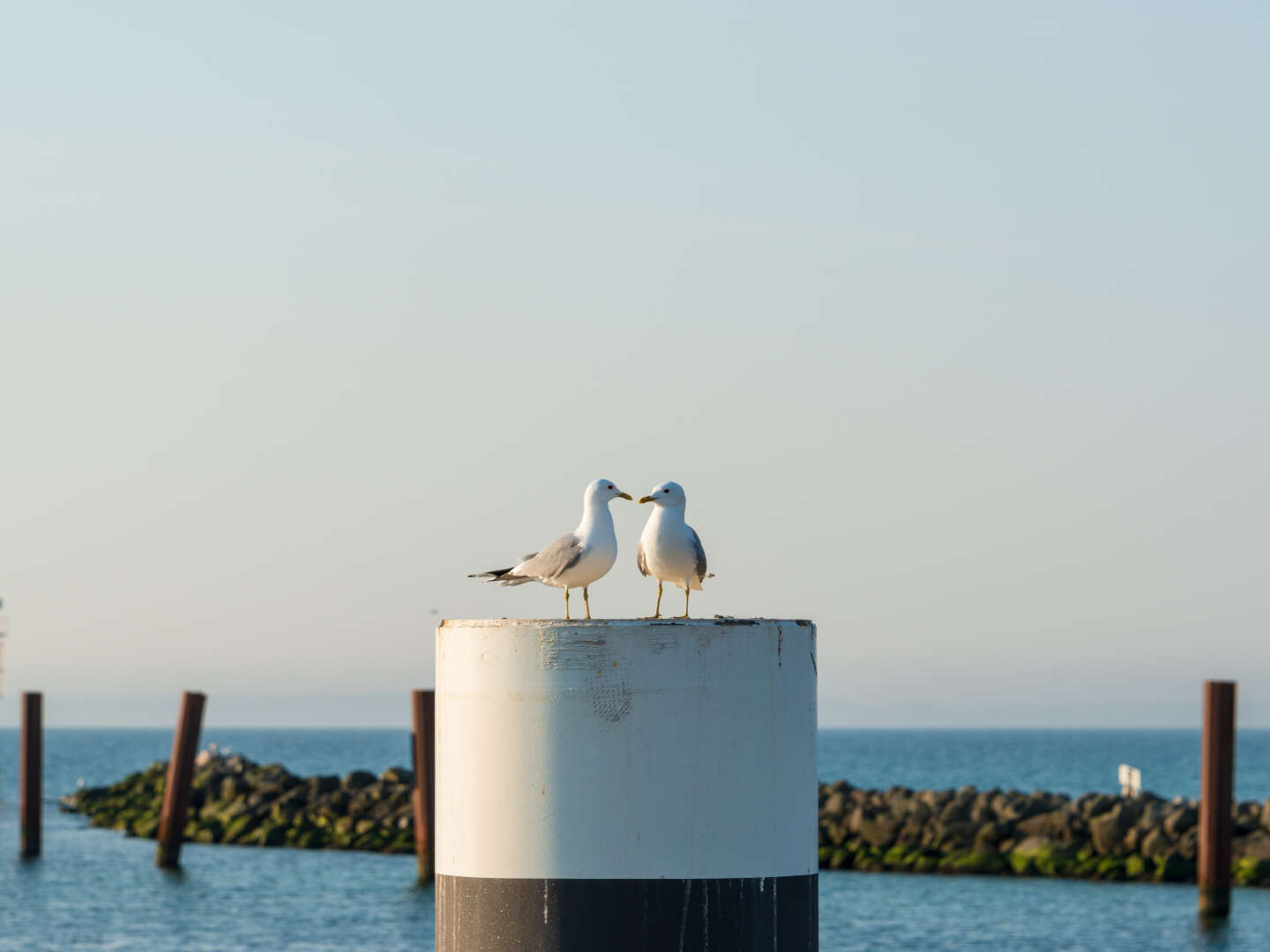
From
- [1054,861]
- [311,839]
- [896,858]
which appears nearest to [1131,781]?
[1054,861]

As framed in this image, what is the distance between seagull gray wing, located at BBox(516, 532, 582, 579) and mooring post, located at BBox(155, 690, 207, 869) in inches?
1061

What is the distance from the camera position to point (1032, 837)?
108ft

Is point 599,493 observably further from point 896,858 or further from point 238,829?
point 238,829

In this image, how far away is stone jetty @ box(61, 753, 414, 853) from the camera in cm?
3925

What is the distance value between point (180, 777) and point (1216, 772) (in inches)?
718

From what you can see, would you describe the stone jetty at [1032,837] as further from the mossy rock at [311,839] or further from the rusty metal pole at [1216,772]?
the mossy rock at [311,839]

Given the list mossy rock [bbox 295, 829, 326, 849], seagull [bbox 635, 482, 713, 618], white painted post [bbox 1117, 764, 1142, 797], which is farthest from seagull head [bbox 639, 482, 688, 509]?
white painted post [bbox 1117, 764, 1142, 797]

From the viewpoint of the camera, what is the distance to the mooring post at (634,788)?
3.15 m

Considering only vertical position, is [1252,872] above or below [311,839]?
above

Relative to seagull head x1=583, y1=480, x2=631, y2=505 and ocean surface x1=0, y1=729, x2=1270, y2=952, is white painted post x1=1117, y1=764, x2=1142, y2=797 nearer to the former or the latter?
ocean surface x1=0, y1=729, x2=1270, y2=952

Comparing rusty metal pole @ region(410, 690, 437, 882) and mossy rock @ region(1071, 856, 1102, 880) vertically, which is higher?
rusty metal pole @ region(410, 690, 437, 882)

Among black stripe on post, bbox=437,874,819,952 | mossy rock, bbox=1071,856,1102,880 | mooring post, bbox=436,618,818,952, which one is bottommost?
mossy rock, bbox=1071,856,1102,880

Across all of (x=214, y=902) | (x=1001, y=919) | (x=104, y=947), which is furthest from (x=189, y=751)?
(x=1001, y=919)

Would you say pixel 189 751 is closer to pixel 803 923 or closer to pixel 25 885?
pixel 25 885
